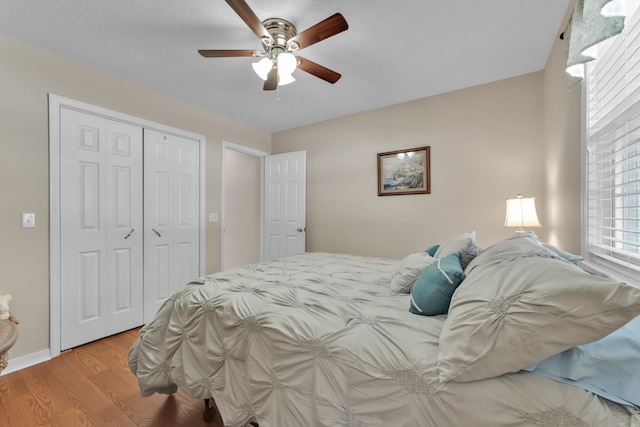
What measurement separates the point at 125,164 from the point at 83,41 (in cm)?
106

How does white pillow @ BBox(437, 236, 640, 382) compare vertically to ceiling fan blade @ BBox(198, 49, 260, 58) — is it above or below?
below

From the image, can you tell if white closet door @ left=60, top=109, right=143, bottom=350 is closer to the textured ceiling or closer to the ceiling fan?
the textured ceiling

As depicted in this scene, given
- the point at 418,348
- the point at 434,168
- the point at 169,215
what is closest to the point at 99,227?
the point at 169,215

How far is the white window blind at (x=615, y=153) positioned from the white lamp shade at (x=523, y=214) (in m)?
0.70

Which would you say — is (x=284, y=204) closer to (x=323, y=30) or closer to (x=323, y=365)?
(x=323, y=30)

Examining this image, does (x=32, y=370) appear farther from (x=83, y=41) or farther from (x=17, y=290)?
(x=83, y=41)

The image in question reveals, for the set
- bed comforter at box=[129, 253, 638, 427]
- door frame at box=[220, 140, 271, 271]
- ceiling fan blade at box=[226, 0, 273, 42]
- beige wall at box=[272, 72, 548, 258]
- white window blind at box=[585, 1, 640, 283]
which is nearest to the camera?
bed comforter at box=[129, 253, 638, 427]

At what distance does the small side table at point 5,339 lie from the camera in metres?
1.01

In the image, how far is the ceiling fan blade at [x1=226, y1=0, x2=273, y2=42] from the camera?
56.5 inches

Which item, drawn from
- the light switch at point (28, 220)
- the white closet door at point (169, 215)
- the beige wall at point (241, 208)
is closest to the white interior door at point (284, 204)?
the beige wall at point (241, 208)

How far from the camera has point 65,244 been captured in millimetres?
2350

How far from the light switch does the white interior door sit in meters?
2.64

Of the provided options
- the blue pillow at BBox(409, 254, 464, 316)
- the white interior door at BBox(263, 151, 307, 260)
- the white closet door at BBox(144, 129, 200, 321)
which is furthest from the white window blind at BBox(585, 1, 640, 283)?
the white closet door at BBox(144, 129, 200, 321)

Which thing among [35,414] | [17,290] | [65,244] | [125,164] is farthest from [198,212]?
[35,414]
